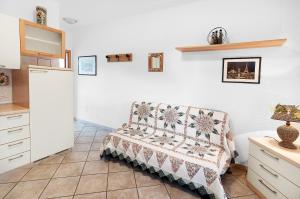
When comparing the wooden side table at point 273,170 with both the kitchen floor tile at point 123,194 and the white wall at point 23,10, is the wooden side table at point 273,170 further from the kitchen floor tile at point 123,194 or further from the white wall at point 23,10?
the white wall at point 23,10

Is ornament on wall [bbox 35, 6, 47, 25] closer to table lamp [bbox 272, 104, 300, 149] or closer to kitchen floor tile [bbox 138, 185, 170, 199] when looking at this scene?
kitchen floor tile [bbox 138, 185, 170, 199]

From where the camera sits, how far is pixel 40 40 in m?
2.54

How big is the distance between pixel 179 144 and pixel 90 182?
1157 millimetres

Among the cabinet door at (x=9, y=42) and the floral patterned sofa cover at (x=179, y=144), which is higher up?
the cabinet door at (x=9, y=42)

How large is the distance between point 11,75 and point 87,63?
5.70 feet

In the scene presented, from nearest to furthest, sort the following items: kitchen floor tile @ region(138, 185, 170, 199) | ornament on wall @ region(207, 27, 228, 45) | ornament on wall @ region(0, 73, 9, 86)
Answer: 1. kitchen floor tile @ region(138, 185, 170, 199)
2. ornament on wall @ region(207, 27, 228, 45)
3. ornament on wall @ region(0, 73, 9, 86)

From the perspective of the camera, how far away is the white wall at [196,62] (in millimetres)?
2072

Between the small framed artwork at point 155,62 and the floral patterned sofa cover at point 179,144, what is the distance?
65 cm

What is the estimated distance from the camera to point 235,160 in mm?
2455

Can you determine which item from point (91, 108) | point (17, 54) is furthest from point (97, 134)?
point (17, 54)

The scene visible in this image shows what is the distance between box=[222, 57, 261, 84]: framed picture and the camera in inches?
87.1

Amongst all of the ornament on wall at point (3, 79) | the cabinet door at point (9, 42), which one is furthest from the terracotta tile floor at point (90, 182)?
the cabinet door at point (9, 42)

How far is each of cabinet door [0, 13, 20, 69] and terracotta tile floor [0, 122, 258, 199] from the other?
4.44 feet

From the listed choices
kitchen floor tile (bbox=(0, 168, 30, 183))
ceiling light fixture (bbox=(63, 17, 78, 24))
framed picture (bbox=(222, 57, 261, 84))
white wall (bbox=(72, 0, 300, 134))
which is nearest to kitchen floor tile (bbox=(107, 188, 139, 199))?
kitchen floor tile (bbox=(0, 168, 30, 183))
